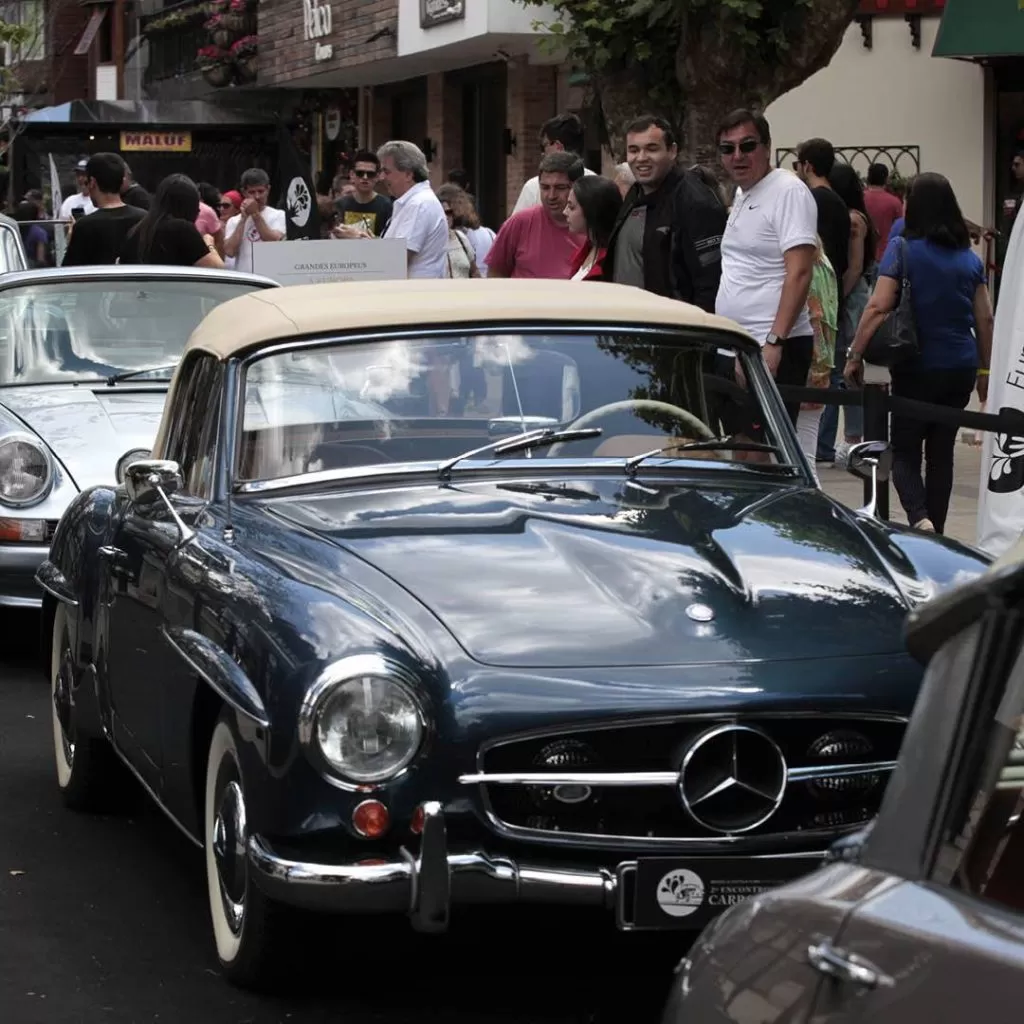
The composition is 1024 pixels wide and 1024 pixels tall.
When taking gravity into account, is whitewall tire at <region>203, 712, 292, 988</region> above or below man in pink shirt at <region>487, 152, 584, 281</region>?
below

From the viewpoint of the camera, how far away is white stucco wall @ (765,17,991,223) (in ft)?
67.8

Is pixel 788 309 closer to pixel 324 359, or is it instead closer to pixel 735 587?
pixel 324 359

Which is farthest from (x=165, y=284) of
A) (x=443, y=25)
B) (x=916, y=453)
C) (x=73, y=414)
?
(x=443, y=25)

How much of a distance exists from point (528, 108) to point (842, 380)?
14.7m

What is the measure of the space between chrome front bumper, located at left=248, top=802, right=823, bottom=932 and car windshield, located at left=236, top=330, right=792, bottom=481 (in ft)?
5.11

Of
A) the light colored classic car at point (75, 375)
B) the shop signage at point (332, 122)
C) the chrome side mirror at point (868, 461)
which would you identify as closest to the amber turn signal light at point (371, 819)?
the chrome side mirror at point (868, 461)

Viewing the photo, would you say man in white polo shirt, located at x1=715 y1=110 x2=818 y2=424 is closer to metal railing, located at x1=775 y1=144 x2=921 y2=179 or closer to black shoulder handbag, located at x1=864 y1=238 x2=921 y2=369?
black shoulder handbag, located at x1=864 y1=238 x2=921 y2=369

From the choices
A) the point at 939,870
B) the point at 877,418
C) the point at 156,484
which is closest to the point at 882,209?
the point at 877,418

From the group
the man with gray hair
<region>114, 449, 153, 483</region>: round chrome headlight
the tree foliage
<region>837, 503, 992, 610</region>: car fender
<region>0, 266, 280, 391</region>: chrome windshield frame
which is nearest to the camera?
<region>837, 503, 992, 610</region>: car fender

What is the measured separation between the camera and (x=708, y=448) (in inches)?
233

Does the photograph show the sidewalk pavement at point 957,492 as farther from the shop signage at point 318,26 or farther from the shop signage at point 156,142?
the shop signage at point 318,26

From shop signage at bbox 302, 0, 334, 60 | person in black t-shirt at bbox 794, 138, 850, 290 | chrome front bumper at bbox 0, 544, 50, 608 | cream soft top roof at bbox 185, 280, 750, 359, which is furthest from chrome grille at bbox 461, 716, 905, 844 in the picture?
shop signage at bbox 302, 0, 334, 60

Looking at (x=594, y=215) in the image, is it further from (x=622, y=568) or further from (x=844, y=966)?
(x=844, y=966)

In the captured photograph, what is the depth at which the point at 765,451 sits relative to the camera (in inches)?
238
